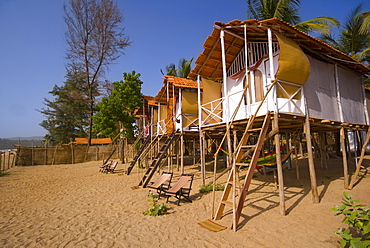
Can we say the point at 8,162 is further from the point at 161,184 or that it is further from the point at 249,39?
the point at 249,39

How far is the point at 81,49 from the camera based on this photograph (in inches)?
997

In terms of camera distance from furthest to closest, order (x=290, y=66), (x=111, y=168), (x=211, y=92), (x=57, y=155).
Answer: (x=57, y=155)
(x=111, y=168)
(x=211, y=92)
(x=290, y=66)

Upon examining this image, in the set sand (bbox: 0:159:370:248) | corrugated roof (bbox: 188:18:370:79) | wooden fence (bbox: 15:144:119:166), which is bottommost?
sand (bbox: 0:159:370:248)

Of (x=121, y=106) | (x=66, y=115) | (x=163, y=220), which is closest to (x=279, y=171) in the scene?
(x=163, y=220)

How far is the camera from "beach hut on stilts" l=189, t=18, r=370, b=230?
5.84m

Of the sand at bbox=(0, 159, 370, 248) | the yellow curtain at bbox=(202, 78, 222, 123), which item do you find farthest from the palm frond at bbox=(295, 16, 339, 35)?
the sand at bbox=(0, 159, 370, 248)

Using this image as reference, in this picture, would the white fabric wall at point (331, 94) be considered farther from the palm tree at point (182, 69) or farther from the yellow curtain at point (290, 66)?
the palm tree at point (182, 69)

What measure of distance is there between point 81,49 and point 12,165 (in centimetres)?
1478

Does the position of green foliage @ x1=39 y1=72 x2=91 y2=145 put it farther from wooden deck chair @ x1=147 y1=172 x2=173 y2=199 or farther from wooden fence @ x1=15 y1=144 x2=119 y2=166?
wooden deck chair @ x1=147 y1=172 x2=173 y2=199

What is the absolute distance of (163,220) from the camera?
18.6ft

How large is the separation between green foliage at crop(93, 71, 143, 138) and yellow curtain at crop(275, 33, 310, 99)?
1444 centimetres

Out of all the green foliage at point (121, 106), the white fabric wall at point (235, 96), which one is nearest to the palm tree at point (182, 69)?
the green foliage at point (121, 106)

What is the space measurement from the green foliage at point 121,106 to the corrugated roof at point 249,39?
9875 mm

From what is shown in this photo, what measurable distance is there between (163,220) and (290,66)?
5.85 m
